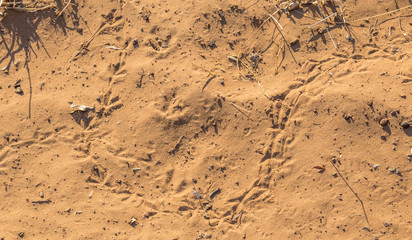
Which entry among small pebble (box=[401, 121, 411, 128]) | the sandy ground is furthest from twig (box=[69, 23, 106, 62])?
small pebble (box=[401, 121, 411, 128])

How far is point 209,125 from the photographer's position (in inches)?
168

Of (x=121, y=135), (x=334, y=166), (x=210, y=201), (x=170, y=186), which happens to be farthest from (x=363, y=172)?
(x=121, y=135)

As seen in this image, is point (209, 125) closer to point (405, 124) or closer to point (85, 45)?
point (85, 45)

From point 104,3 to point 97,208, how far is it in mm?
3031

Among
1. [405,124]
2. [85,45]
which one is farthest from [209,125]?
[405,124]

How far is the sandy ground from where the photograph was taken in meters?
4.03

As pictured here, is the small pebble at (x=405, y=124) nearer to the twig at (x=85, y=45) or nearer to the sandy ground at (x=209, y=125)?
the sandy ground at (x=209, y=125)

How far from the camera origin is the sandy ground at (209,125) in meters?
4.03

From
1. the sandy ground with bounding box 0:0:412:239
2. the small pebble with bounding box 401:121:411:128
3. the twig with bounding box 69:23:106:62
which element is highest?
the twig with bounding box 69:23:106:62

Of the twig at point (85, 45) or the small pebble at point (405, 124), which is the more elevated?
the twig at point (85, 45)

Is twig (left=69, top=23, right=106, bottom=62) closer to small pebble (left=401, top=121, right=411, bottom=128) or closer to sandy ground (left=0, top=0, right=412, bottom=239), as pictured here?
sandy ground (left=0, top=0, right=412, bottom=239)

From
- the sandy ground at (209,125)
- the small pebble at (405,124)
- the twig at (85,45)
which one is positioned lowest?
the small pebble at (405,124)

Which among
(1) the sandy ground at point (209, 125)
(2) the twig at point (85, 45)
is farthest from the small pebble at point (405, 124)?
(2) the twig at point (85, 45)

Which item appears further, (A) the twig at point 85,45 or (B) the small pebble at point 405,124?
(A) the twig at point 85,45
